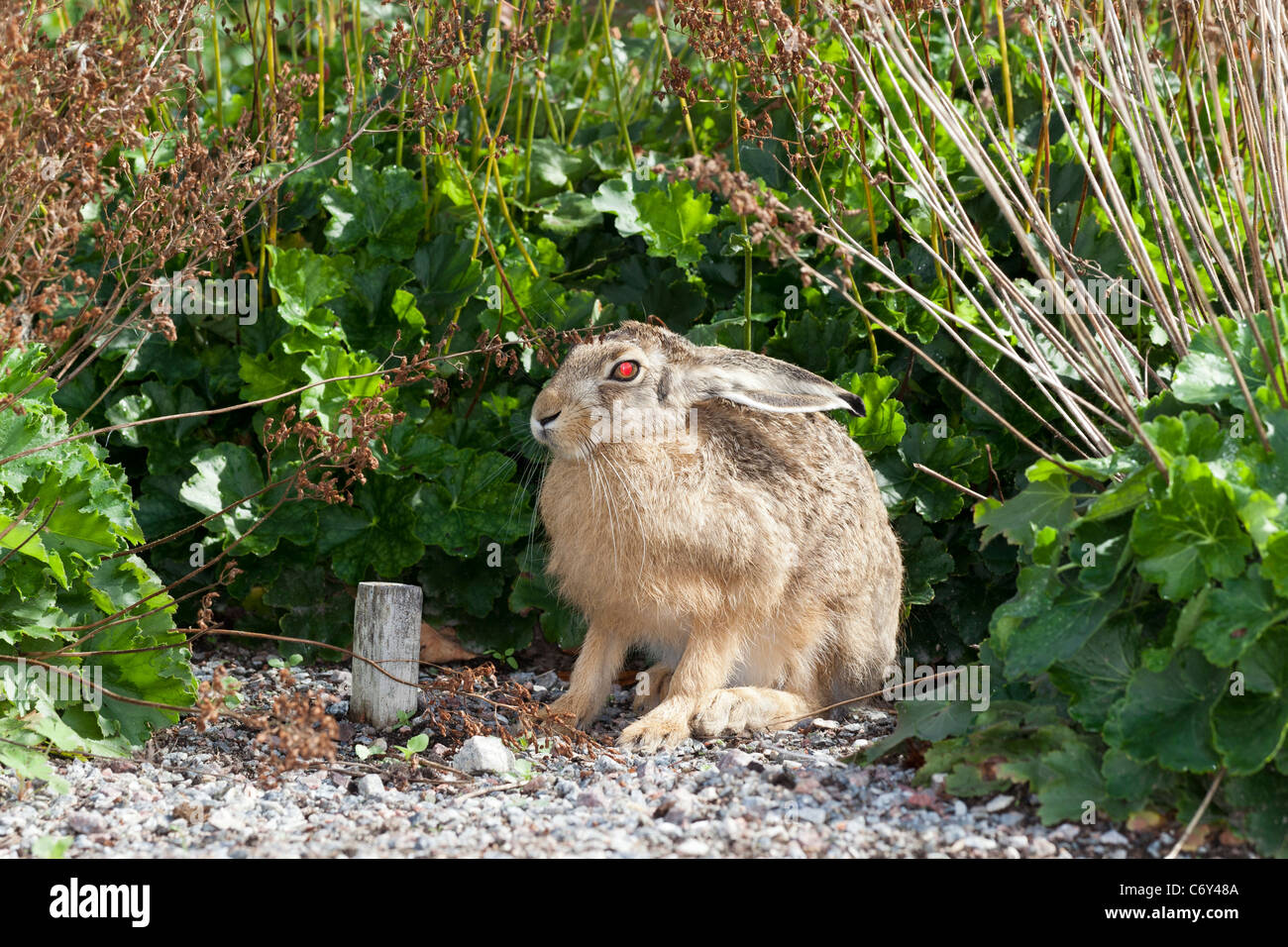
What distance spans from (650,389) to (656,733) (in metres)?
1.15

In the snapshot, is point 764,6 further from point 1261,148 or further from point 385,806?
point 385,806

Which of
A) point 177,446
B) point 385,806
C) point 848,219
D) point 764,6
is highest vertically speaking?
point 764,6

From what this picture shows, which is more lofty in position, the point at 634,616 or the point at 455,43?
the point at 455,43

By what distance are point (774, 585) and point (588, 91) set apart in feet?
9.40

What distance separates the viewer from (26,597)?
380 cm

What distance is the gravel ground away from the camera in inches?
122

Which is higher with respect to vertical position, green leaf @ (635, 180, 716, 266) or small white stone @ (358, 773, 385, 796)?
green leaf @ (635, 180, 716, 266)

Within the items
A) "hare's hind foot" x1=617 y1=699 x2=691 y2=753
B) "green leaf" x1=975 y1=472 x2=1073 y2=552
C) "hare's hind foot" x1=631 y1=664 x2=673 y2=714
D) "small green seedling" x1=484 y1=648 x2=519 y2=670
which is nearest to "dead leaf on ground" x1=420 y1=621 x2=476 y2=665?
"small green seedling" x1=484 y1=648 x2=519 y2=670

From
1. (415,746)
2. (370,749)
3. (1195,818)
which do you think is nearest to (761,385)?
(415,746)

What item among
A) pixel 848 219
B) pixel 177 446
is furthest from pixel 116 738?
pixel 848 219

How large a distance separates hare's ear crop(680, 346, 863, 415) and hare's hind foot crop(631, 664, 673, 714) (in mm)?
1093

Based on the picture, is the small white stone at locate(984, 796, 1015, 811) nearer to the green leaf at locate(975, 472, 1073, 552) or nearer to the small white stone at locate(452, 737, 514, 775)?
the green leaf at locate(975, 472, 1073, 552)

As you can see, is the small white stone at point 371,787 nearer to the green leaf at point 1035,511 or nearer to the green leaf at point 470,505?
the green leaf at point 470,505

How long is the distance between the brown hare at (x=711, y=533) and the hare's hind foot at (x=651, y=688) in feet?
0.38
